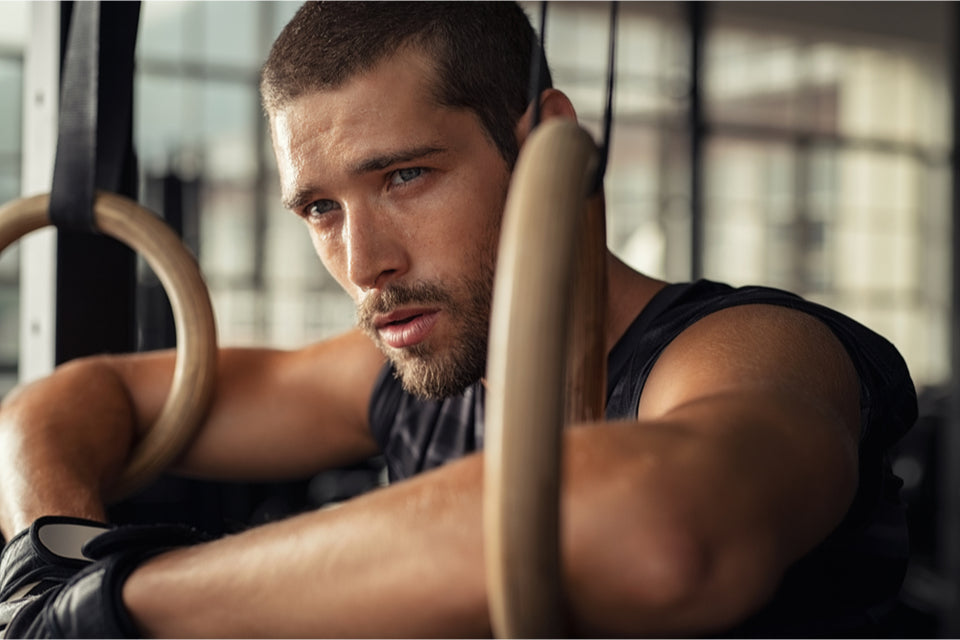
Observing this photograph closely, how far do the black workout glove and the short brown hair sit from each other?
427 mm

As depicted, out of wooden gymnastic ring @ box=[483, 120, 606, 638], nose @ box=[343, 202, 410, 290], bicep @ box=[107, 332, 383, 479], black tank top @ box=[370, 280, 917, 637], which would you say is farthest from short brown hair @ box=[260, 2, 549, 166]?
wooden gymnastic ring @ box=[483, 120, 606, 638]

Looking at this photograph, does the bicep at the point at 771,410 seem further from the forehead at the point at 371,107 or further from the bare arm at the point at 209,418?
the bare arm at the point at 209,418

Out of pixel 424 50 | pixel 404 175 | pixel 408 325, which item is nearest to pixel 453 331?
pixel 408 325

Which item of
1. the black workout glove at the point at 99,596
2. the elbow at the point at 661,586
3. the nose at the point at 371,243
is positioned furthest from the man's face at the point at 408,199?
the elbow at the point at 661,586

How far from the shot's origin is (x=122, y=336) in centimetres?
132

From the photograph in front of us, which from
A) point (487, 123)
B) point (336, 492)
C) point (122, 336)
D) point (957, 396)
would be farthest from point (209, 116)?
point (487, 123)

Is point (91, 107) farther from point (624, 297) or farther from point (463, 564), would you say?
point (463, 564)

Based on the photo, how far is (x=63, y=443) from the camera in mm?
1078

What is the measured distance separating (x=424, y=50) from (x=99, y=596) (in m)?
0.55

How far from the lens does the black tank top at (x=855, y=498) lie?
74 centimetres

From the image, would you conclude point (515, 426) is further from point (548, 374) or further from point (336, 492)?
point (336, 492)

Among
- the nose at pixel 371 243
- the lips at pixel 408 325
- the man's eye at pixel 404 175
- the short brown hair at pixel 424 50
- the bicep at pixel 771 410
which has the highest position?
the short brown hair at pixel 424 50

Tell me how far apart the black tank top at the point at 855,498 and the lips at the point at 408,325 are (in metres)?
0.18

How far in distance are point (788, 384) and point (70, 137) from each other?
0.72 m
